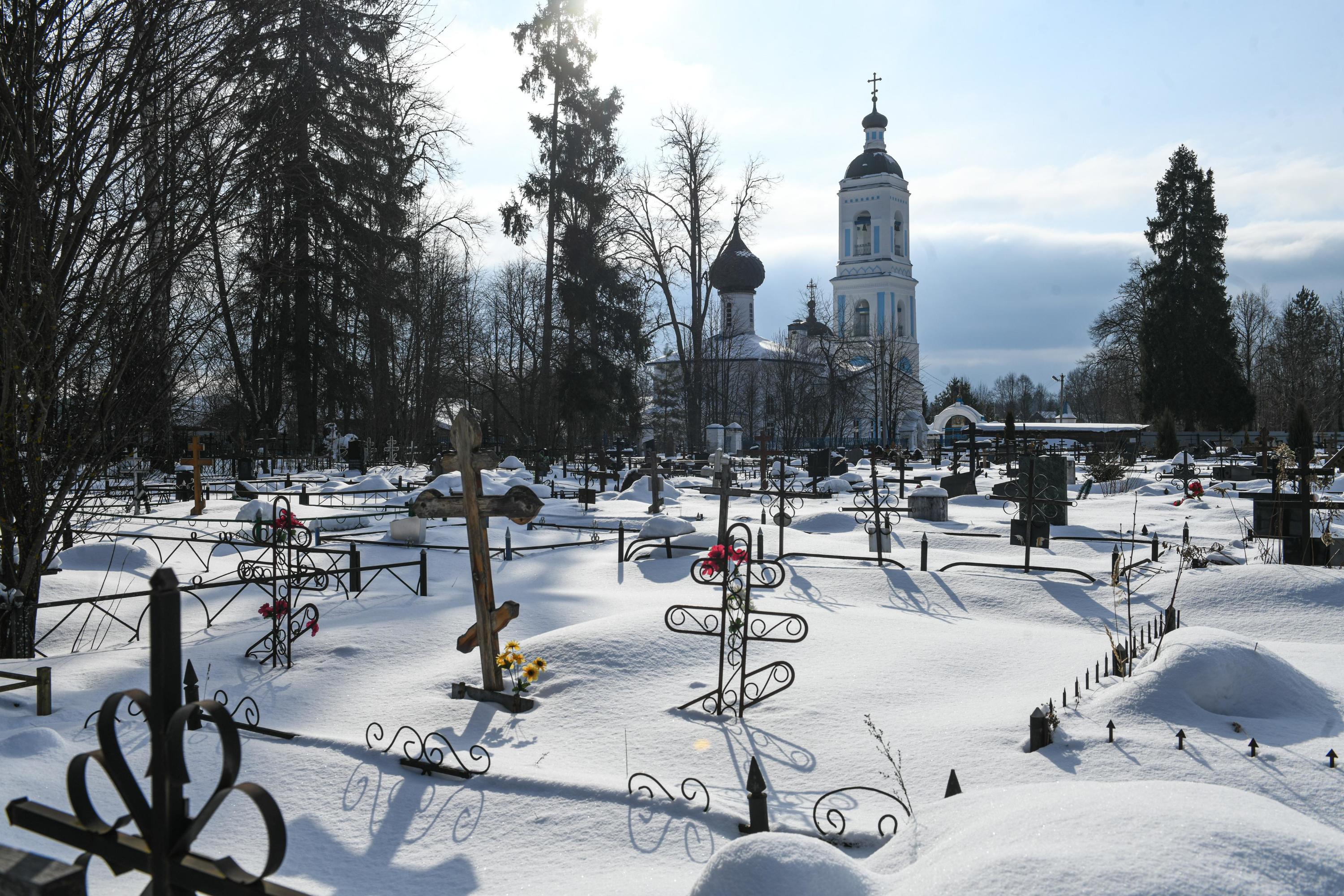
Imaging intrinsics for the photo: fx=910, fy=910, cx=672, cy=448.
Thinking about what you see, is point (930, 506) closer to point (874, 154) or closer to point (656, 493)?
point (656, 493)

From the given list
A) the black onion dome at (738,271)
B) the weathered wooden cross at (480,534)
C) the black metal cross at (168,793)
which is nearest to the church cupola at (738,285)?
the black onion dome at (738,271)

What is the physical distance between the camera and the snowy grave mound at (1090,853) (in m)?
2.38

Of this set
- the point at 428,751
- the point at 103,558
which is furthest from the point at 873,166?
the point at 428,751

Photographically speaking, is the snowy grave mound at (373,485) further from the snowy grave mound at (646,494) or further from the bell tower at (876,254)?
the bell tower at (876,254)

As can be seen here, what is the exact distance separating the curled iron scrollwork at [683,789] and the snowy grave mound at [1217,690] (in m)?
2.79

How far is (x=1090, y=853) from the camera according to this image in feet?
8.20

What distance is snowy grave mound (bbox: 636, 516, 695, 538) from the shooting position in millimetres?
13820

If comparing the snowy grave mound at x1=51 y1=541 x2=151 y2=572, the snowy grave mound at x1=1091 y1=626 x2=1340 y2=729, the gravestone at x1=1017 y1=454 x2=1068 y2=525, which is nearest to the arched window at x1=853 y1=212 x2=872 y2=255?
the gravestone at x1=1017 y1=454 x2=1068 y2=525

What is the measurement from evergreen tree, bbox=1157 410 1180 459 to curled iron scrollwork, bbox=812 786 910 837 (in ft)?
137

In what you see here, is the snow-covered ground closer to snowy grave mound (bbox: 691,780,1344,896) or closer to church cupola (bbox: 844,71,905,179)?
snowy grave mound (bbox: 691,780,1344,896)

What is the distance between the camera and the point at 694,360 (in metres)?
37.4

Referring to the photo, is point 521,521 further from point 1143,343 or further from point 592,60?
point 1143,343

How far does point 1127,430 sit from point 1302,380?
11.2m

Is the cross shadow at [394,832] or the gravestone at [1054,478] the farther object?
the gravestone at [1054,478]
